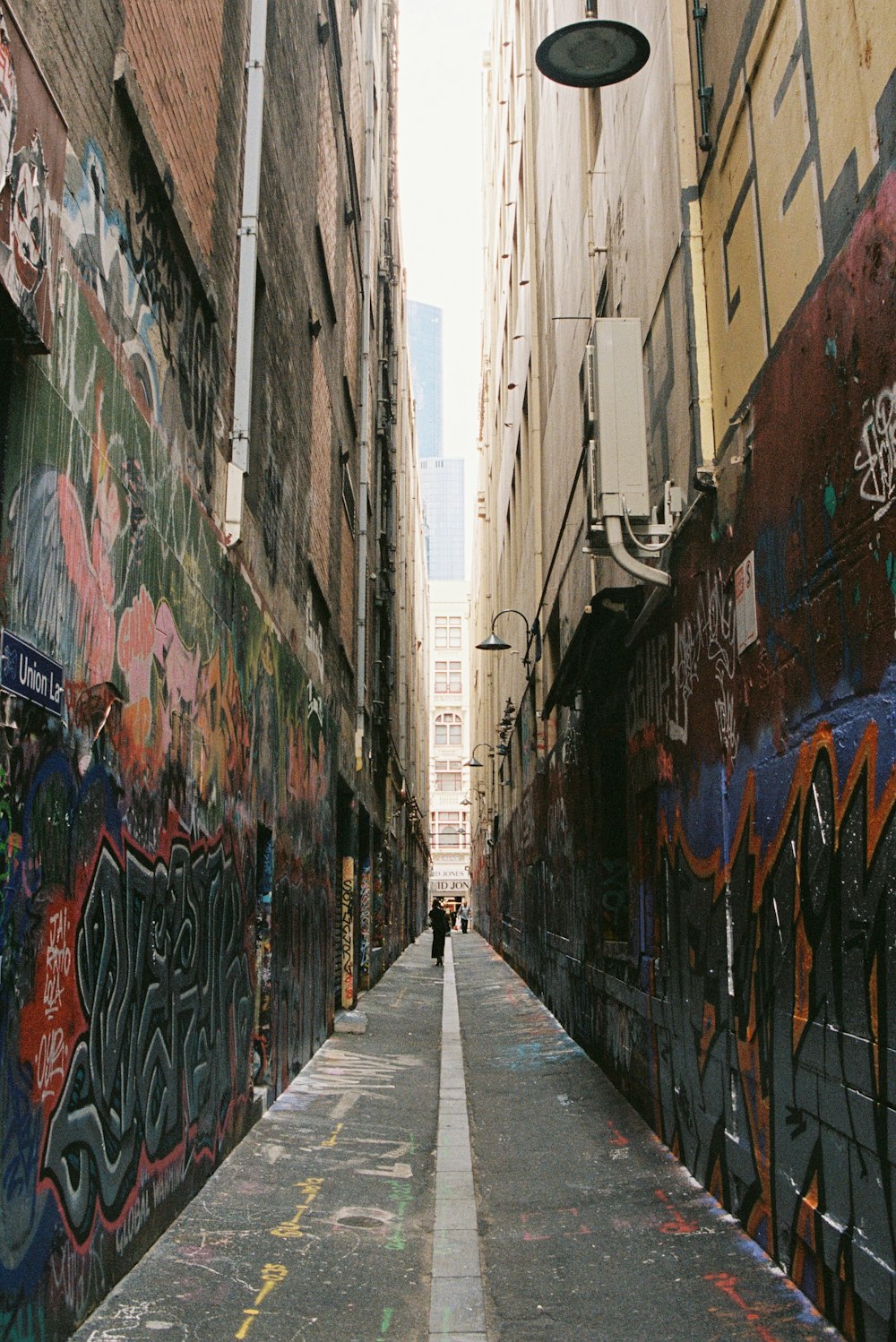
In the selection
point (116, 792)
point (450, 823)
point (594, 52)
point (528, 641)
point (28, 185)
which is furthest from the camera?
point (450, 823)

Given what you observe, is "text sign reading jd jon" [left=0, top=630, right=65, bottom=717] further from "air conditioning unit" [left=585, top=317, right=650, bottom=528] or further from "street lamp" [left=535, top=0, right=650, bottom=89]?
"street lamp" [left=535, top=0, right=650, bottom=89]

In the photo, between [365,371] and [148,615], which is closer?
[148,615]

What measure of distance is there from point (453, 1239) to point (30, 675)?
12.8ft

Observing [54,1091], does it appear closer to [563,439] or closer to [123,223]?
[123,223]


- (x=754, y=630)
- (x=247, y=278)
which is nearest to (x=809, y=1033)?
(x=754, y=630)

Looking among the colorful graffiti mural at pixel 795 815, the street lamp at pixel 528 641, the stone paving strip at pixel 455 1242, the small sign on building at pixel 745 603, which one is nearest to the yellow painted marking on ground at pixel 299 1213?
the stone paving strip at pixel 455 1242

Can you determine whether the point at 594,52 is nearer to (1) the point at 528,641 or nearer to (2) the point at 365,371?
(2) the point at 365,371

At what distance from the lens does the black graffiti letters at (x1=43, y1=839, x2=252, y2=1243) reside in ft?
14.7

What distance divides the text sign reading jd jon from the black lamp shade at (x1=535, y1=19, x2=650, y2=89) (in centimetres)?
576

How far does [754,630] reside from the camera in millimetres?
5805

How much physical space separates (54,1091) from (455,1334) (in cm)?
193

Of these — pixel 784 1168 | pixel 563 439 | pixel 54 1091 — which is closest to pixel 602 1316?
pixel 784 1168

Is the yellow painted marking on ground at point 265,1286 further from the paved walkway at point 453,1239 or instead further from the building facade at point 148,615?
the building facade at point 148,615

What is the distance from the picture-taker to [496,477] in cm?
3541
